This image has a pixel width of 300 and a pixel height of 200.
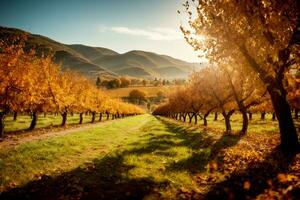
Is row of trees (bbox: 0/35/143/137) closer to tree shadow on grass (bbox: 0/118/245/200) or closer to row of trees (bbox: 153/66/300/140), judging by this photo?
tree shadow on grass (bbox: 0/118/245/200)

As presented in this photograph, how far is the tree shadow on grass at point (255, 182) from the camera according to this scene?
31.0 ft

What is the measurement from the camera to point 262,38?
13.6 metres

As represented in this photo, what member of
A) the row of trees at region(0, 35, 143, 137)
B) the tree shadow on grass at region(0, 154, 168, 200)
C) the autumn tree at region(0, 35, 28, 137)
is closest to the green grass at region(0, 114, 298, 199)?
the tree shadow on grass at region(0, 154, 168, 200)

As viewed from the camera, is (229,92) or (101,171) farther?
(229,92)

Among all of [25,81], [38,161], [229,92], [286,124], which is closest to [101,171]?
[38,161]

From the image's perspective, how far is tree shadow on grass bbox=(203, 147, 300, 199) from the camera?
31.0ft

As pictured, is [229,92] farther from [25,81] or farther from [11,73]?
[11,73]

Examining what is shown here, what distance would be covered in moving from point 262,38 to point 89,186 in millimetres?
11259

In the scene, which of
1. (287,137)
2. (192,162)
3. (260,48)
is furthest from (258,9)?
(192,162)

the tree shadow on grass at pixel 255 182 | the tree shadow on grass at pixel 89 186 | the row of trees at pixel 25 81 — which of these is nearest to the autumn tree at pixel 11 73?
the row of trees at pixel 25 81

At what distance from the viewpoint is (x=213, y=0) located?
51.2 ft

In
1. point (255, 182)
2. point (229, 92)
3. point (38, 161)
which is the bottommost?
point (38, 161)

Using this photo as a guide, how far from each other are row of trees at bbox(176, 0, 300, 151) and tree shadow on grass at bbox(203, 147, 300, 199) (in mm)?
3071

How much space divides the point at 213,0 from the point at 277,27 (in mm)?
4611
